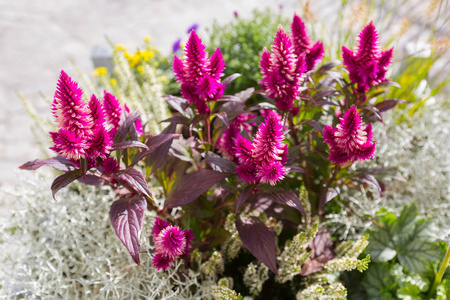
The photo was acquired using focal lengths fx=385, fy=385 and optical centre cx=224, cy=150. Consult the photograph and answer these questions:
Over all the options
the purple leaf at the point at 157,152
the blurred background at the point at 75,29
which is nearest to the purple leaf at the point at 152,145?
the purple leaf at the point at 157,152

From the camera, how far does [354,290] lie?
139 centimetres

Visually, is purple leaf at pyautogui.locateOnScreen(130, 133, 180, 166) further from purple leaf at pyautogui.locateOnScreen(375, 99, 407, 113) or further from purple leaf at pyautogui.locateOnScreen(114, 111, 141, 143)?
purple leaf at pyautogui.locateOnScreen(375, 99, 407, 113)

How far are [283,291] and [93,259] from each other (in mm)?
668

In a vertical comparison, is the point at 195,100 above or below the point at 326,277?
above

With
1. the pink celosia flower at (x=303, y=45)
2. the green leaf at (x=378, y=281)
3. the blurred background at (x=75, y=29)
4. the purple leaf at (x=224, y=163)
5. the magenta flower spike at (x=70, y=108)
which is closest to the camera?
the magenta flower spike at (x=70, y=108)

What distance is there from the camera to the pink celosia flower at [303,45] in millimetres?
1144

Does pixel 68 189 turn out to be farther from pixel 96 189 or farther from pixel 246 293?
pixel 246 293

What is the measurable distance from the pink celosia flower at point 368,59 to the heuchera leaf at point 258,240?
1.62ft

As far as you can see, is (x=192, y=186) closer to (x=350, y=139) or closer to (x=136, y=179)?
(x=136, y=179)

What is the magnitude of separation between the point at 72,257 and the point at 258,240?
2.22ft

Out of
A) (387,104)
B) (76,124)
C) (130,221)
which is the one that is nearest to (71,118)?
(76,124)

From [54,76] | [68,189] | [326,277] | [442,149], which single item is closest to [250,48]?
[442,149]

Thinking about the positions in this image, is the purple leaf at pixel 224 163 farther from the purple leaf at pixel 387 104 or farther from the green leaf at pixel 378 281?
the green leaf at pixel 378 281

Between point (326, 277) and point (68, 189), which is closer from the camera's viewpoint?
point (326, 277)
